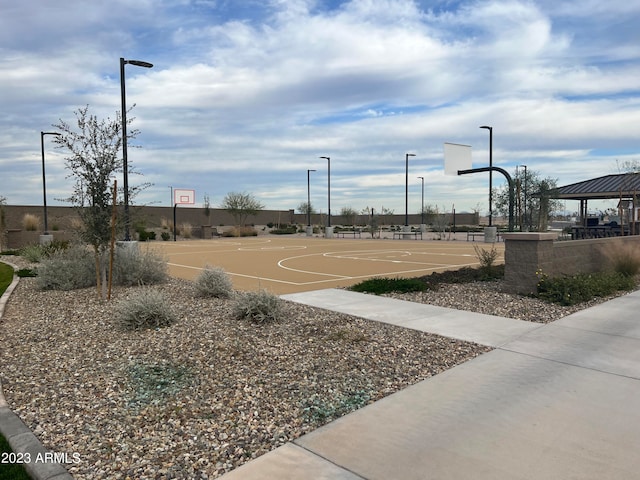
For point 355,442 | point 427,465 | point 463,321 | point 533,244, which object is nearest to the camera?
point 427,465

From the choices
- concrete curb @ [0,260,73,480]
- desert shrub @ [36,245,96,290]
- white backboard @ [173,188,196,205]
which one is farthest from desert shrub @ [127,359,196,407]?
white backboard @ [173,188,196,205]

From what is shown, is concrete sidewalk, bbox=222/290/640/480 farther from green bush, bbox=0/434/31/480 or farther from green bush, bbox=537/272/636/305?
green bush, bbox=537/272/636/305

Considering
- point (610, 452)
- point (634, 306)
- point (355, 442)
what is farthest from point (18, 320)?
point (634, 306)

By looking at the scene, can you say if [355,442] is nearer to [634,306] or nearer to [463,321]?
[463,321]

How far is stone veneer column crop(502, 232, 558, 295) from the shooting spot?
10188mm

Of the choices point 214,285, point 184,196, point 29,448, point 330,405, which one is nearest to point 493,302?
point 214,285

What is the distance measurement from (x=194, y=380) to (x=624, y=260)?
12.7 m

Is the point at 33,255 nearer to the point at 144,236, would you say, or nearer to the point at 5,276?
the point at 5,276

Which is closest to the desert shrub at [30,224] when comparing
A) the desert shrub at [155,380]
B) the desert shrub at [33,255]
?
the desert shrub at [33,255]

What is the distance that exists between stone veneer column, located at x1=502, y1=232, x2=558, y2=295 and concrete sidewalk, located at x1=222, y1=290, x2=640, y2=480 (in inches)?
142

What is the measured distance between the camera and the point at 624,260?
13.3 meters

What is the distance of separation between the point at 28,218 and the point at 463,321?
3511cm

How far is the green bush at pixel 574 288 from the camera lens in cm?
962

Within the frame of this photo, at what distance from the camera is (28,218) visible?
3447 centimetres
